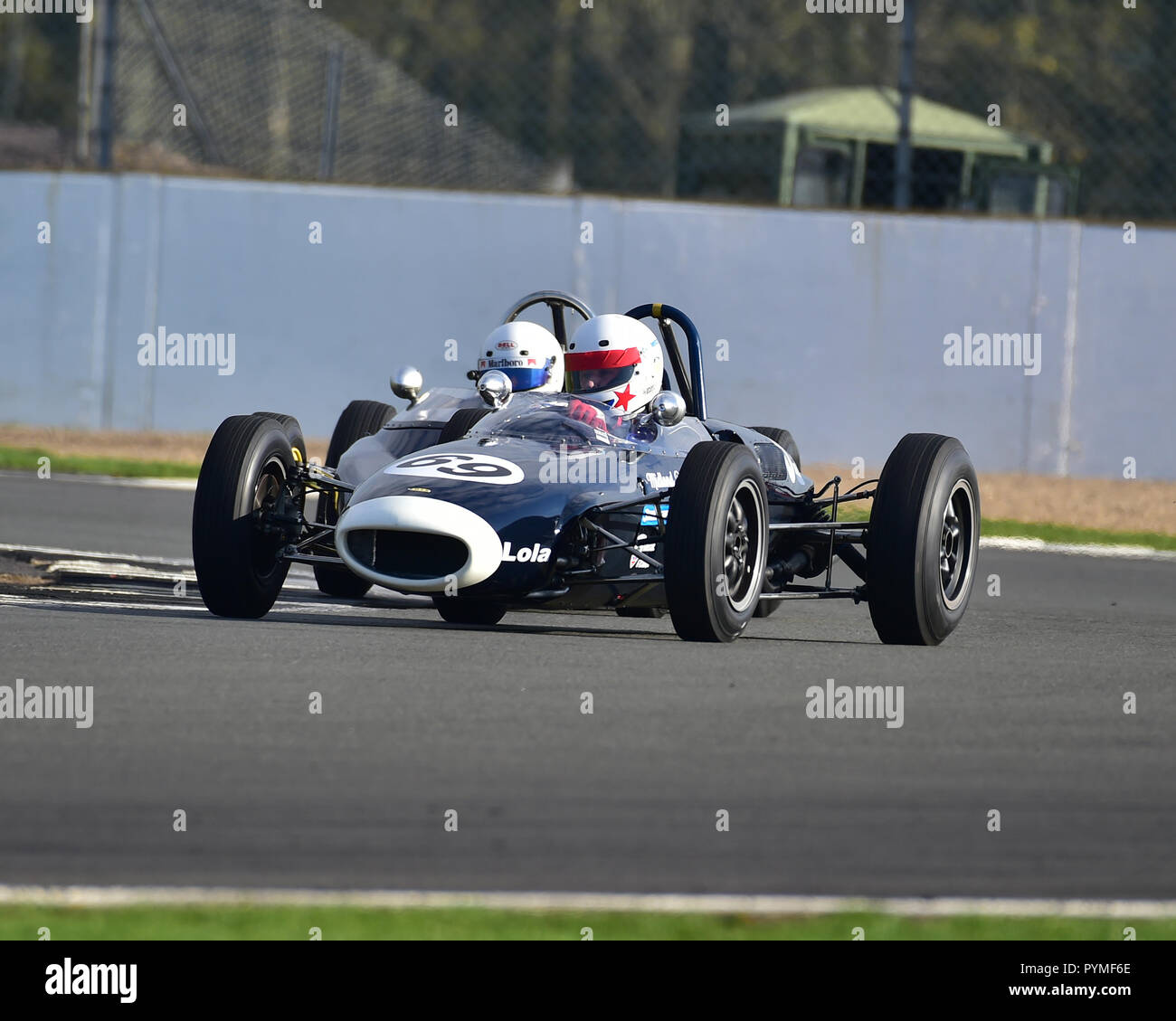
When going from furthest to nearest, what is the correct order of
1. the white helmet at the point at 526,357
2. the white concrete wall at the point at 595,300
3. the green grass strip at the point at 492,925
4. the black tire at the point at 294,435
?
1. the white concrete wall at the point at 595,300
2. the white helmet at the point at 526,357
3. the black tire at the point at 294,435
4. the green grass strip at the point at 492,925

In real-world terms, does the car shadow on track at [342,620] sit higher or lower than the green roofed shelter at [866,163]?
lower

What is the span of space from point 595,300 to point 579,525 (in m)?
9.77

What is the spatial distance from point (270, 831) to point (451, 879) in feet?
1.87

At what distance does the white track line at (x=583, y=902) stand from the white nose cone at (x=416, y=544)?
3.57 meters

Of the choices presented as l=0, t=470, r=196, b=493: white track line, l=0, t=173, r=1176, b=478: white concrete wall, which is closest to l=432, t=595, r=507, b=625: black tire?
l=0, t=470, r=196, b=493: white track line

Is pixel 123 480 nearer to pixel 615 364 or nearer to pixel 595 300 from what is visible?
pixel 595 300

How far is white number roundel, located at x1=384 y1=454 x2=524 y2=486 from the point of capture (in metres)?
8.03

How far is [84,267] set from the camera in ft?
58.2

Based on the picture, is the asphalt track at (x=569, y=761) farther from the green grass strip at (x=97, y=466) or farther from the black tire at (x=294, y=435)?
the green grass strip at (x=97, y=466)

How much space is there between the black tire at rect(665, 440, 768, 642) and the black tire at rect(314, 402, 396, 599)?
7.88 ft

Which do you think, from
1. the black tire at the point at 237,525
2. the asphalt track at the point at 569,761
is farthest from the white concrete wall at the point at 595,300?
the black tire at the point at 237,525

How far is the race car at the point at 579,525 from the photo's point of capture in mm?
7793
